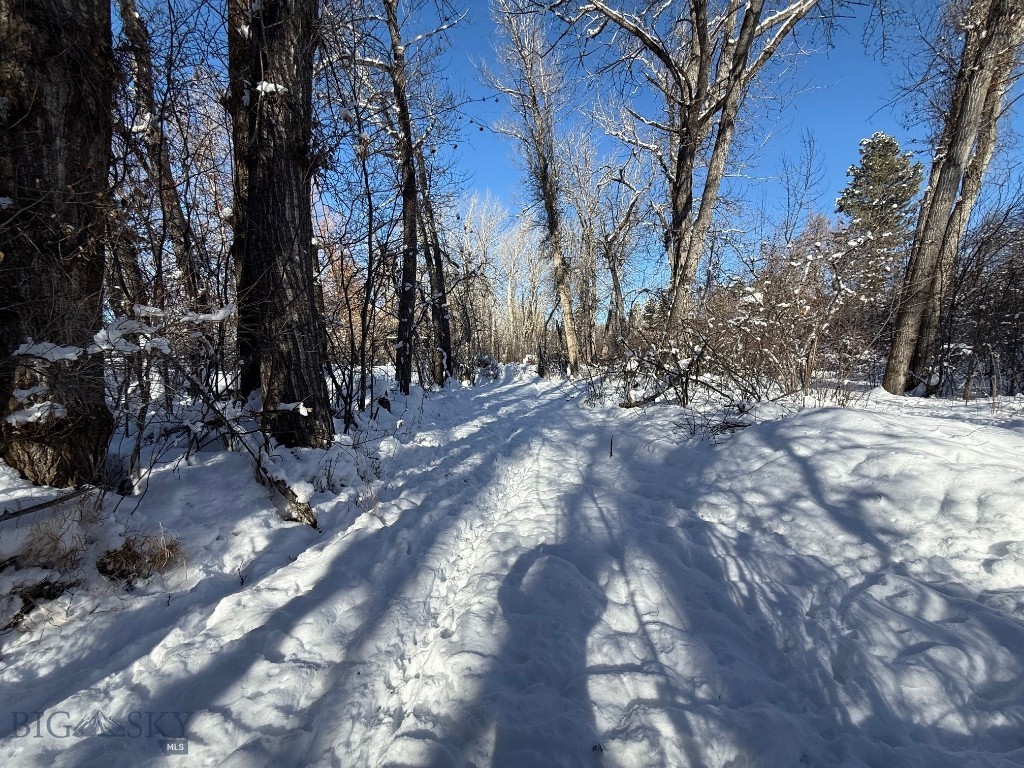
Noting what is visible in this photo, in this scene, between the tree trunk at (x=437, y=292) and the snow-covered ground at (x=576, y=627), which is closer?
the snow-covered ground at (x=576, y=627)

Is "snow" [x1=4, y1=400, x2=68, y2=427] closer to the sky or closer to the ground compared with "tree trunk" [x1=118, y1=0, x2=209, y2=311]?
closer to the ground

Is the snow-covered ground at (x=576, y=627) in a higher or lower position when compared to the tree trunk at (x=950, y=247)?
lower

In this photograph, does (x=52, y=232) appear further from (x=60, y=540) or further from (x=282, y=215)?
(x=60, y=540)

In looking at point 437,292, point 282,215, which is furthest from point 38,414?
point 437,292

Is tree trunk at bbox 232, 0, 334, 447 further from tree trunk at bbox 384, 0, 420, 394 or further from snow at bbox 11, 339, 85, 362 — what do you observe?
tree trunk at bbox 384, 0, 420, 394

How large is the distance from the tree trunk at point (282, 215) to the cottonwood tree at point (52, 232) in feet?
3.71

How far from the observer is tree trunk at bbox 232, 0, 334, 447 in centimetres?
385

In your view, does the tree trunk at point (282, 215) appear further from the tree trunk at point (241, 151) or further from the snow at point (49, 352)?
the snow at point (49, 352)

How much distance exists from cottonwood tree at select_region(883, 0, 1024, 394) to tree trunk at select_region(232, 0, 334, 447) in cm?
922

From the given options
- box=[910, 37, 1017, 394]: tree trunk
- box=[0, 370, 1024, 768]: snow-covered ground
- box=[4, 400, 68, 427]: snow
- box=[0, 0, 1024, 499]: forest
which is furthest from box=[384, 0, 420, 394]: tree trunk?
box=[910, 37, 1017, 394]: tree trunk

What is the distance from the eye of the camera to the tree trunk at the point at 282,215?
151 inches

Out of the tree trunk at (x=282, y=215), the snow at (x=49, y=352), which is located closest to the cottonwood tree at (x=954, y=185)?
the tree trunk at (x=282, y=215)

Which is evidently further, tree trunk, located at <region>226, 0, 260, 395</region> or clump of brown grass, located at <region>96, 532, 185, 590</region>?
tree trunk, located at <region>226, 0, 260, 395</region>

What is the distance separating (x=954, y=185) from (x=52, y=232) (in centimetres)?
1133
